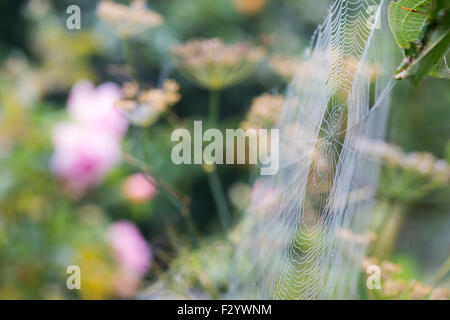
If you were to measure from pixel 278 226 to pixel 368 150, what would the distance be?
148 mm

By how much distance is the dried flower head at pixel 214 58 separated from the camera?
1.77 feet

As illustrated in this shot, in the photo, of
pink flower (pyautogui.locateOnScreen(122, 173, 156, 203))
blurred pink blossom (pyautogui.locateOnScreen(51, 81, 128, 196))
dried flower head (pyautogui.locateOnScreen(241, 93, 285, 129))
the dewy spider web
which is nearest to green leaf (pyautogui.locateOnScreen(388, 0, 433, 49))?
the dewy spider web

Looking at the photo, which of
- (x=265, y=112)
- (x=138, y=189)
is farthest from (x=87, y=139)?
(x=265, y=112)

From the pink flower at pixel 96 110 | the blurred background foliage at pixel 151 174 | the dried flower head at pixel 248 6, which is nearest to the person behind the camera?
the blurred background foliage at pixel 151 174

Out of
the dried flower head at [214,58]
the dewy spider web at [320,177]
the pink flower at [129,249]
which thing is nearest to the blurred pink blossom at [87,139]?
the pink flower at [129,249]

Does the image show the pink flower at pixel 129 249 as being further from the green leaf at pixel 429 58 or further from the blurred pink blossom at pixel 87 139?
the green leaf at pixel 429 58

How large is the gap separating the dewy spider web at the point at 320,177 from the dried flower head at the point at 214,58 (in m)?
0.11

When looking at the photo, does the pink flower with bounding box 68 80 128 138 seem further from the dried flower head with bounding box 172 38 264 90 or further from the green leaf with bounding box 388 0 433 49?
the green leaf with bounding box 388 0 433 49

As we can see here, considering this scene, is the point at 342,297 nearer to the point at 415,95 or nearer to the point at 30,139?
the point at 30,139

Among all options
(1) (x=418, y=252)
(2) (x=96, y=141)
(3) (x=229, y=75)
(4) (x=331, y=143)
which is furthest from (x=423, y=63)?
(1) (x=418, y=252)

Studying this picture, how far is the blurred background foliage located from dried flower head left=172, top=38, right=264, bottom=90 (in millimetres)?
23

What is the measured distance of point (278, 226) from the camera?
1.43ft

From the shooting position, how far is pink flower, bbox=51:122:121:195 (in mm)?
823

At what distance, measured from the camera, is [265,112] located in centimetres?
47
